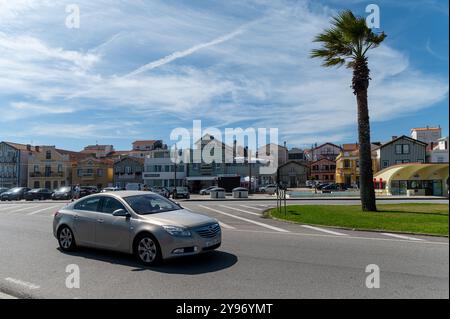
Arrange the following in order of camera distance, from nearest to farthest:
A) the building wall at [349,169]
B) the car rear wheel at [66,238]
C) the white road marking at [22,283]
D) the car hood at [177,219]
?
1. the white road marking at [22,283]
2. the car hood at [177,219]
3. the car rear wheel at [66,238]
4. the building wall at [349,169]

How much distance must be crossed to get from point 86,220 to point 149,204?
168 centimetres

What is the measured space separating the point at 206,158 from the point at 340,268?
217 ft

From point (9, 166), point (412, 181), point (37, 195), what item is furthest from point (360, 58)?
point (9, 166)

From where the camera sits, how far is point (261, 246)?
1006cm

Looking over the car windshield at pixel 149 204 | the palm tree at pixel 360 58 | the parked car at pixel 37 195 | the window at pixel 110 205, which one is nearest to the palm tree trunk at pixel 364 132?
the palm tree at pixel 360 58

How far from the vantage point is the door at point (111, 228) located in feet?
26.9

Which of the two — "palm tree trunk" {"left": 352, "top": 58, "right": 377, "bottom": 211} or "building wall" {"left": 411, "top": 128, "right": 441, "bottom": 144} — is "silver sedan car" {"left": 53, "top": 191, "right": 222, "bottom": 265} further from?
"building wall" {"left": 411, "top": 128, "right": 441, "bottom": 144}

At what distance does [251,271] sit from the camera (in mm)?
7262

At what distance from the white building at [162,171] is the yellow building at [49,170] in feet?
64.5

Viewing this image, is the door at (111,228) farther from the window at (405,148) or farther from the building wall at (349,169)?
the building wall at (349,169)

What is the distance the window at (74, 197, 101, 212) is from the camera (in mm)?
9141

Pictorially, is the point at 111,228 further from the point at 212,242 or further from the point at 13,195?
the point at 13,195
